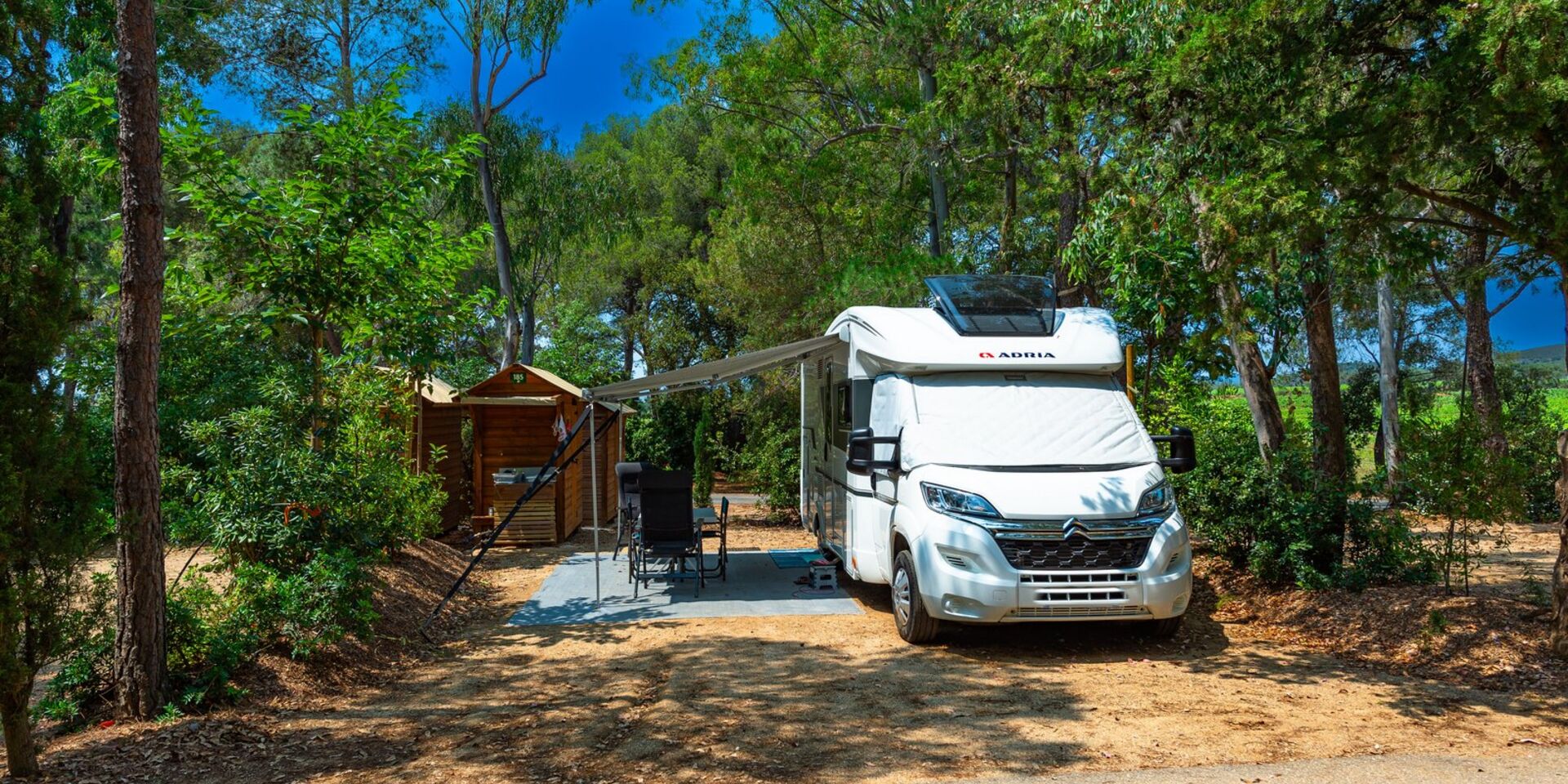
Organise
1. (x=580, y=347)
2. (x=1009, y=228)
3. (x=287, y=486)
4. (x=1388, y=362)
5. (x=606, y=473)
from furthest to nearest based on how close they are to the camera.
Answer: (x=580, y=347), (x=1388, y=362), (x=606, y=473), (x=1009, y=228), (x=287, y=486)

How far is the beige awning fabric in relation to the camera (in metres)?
9.53

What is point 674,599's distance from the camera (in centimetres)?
940

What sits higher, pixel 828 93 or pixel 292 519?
pixel 828 93

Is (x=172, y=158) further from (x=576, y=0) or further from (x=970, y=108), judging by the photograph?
(x=576, y=0)

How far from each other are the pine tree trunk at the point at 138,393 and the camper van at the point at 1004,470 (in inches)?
187

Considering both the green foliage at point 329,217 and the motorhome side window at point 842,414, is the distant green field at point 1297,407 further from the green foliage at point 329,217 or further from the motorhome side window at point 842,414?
the green foliage at point 329,217

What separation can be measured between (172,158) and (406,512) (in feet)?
12.0

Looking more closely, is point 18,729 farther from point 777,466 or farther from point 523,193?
point 523,193

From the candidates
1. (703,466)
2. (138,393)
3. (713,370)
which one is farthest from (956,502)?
(703,466)

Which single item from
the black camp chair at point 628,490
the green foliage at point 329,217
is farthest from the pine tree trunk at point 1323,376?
the green foliage at point 329,217

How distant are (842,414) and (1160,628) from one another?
3.64 metres

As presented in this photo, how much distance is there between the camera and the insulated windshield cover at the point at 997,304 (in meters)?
7.95

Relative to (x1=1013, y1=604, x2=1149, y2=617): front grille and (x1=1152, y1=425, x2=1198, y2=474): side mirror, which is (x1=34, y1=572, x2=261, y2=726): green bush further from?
(x1=1152, y1=425, x2=1198, y2=474): side mirror

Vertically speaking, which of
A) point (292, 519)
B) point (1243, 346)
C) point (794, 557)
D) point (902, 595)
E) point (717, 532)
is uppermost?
point (1243, 346)
